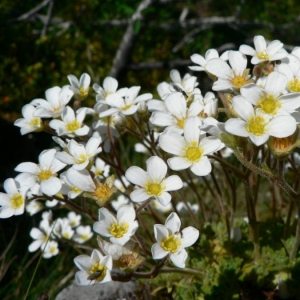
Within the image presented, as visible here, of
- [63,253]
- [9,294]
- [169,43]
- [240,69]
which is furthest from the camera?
[169,43]

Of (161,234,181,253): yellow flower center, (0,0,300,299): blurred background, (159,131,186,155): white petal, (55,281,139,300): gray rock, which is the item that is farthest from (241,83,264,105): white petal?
(0,0,300,299): blurred background

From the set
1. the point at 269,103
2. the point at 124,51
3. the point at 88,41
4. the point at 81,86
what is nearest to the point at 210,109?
the point at 269,103

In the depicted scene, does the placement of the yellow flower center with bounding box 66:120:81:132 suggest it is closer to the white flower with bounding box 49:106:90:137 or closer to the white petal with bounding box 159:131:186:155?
the white flower with bounding box 49:106:90:137

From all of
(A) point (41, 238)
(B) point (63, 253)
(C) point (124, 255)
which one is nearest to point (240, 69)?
(C) point (124, 255)

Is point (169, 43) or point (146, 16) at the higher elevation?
point (146, 16)

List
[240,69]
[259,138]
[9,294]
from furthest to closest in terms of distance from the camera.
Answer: [9,294], [240,69], [259,138]

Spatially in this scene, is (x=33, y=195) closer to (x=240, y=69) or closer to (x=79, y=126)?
(x=79, y=126)

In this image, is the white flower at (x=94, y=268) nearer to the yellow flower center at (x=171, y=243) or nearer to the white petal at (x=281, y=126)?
the yellow flower center at (x=171, y=243)
